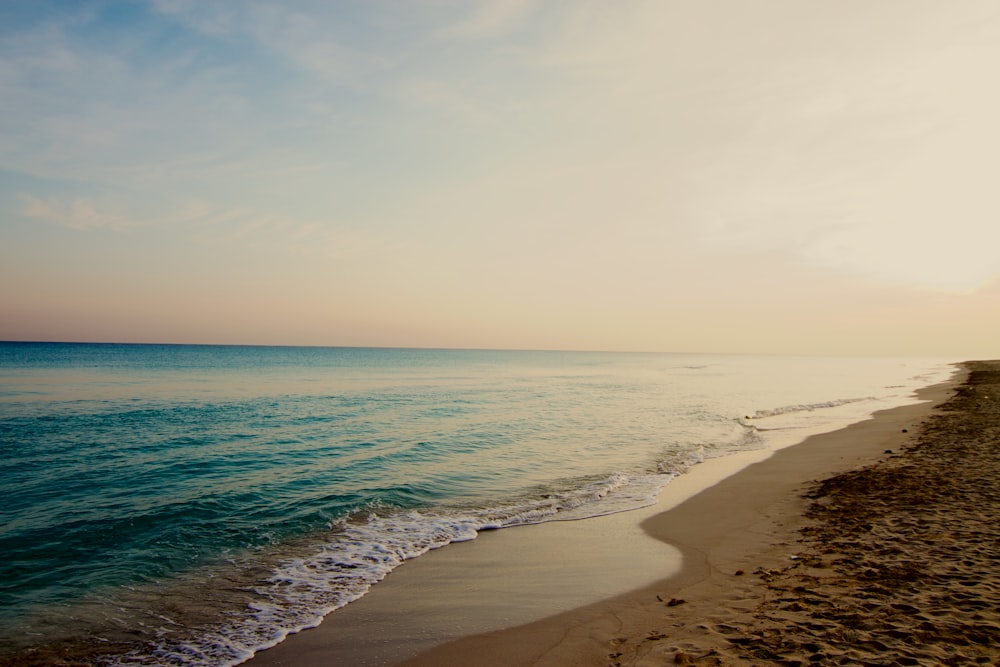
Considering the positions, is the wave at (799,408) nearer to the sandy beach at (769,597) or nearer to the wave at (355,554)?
the wave at (355,554)

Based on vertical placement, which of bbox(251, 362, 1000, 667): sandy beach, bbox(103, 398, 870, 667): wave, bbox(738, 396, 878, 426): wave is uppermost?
bbox(251, 362, 1000, 667): sandy beach

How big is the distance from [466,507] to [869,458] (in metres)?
13.6

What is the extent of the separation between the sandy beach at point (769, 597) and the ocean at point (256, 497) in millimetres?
1378

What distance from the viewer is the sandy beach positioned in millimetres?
5461

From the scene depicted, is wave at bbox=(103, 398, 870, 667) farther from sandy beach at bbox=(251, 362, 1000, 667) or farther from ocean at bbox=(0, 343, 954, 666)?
sandy beach at bbox=(251, 362, 1000, 667)

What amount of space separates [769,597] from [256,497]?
1174 cm

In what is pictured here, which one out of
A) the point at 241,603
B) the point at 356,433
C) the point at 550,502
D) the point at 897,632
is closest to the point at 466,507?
the point at 550,502

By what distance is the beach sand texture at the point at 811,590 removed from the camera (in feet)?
17.7

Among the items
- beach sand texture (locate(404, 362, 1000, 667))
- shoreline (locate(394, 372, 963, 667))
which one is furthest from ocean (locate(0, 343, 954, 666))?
beach sand texture (locate(404, 362, 1000, 667))

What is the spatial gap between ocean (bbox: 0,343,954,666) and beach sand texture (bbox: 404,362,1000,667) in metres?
2.87

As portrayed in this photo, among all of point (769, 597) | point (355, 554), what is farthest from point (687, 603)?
point (355, 554)

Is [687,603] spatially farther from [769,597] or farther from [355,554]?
[355,554]

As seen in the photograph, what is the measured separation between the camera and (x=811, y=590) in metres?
6.88

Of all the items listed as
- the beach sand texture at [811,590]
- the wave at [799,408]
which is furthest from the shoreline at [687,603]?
the wave at [799,408]
